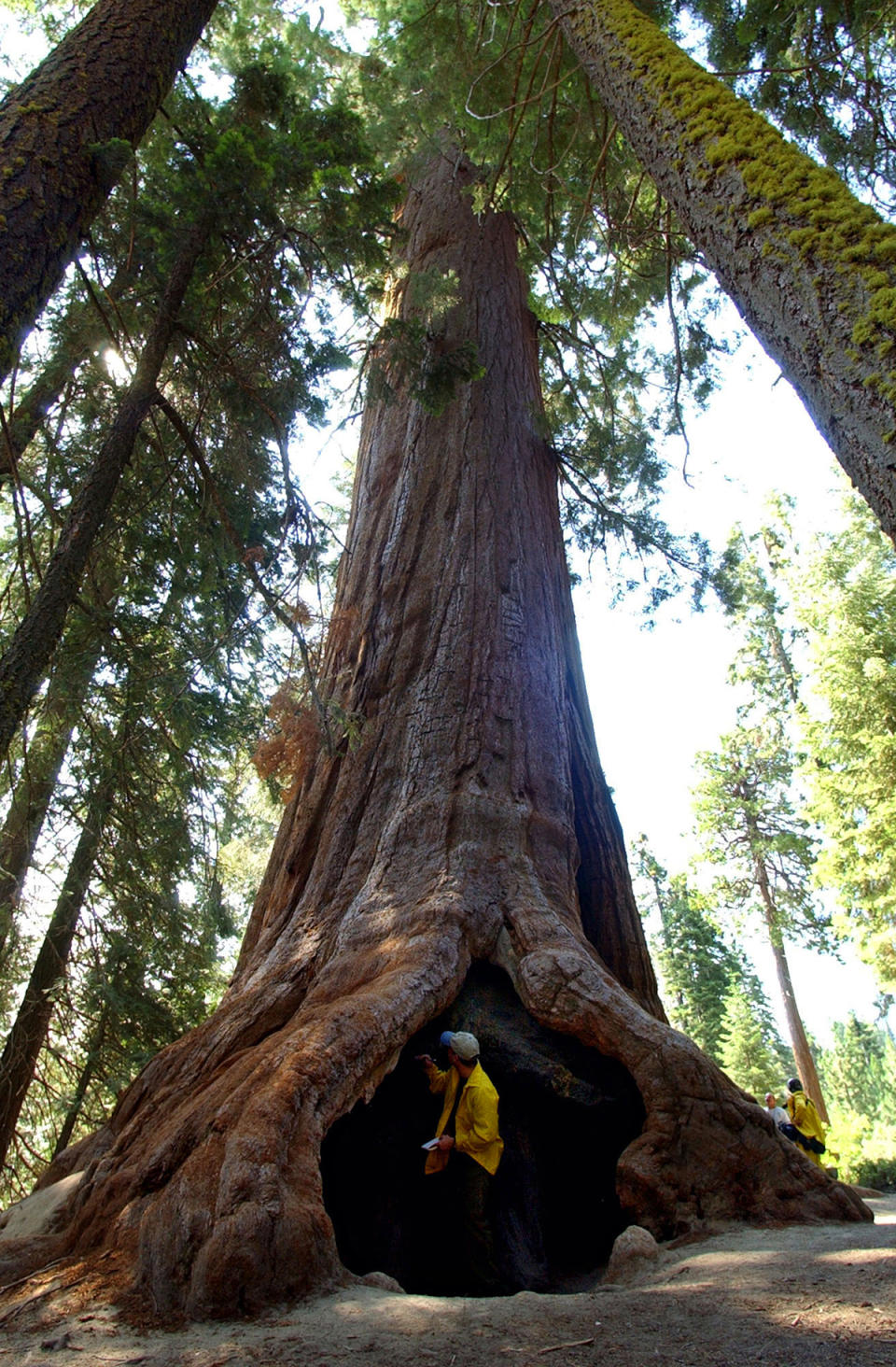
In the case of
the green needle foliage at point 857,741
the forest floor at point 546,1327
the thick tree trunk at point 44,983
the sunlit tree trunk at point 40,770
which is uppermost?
the green needle foliage at point 857,741

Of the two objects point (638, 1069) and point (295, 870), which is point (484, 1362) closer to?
point (638, 1069)

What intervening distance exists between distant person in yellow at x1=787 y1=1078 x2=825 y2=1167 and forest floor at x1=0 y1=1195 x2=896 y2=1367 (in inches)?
220

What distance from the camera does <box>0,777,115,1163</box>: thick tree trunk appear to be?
23.4 ft

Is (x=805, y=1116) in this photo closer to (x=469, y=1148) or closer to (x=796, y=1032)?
(x=469, y=1148)

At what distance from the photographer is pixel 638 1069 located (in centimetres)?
373

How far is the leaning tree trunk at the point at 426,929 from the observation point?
2.88m

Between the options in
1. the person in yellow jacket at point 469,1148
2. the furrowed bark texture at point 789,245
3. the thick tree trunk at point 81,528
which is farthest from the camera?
the person in yellow jacket at point 469,1148

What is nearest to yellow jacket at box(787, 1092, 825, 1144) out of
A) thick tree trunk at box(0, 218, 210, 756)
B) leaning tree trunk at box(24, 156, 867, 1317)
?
leaning tree trunk at box(24, 156, 867, 1317)

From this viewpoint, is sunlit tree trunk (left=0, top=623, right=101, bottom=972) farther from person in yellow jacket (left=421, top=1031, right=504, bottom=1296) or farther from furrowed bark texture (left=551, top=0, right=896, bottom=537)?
furrowed bark texture (left=551, top=0, right=896, bottom=537)

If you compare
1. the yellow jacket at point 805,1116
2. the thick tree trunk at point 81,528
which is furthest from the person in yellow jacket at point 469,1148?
the yellow jacket at point 805,1116

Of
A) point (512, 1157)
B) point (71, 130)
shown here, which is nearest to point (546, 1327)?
point (512, 1157)

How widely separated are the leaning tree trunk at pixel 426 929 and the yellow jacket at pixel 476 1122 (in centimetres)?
31

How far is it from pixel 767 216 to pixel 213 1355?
338cm

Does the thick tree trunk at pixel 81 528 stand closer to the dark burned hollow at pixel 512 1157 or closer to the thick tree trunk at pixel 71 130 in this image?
the thick tree trunk at pixel 71 130
